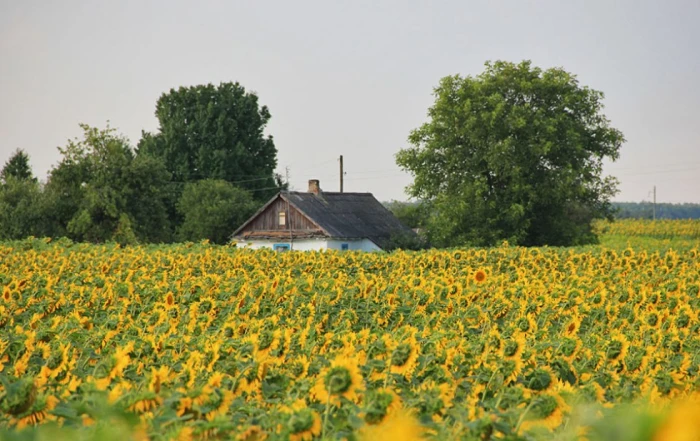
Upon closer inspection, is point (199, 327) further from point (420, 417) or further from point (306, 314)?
point (420, 417)

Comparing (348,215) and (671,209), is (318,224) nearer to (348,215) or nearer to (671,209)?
(348,215)

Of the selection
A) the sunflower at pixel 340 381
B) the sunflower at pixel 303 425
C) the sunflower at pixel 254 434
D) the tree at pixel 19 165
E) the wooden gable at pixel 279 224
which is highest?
the tree at pixel 19 165

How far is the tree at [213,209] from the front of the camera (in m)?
56.5

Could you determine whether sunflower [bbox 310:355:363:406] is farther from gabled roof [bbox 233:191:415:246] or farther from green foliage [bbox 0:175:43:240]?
green foliage [bbox 0:175:43:240]

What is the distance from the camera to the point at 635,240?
6247cm

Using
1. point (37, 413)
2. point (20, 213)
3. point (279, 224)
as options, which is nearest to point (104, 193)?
point (20, 213)

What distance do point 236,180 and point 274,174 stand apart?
3898mm

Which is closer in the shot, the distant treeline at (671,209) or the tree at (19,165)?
the tree at (19,165)

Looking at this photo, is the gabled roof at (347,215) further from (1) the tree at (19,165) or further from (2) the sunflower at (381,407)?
(2) the sunflower at (381,407)

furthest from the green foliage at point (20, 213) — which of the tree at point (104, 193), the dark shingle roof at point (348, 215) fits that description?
the dark shingle roof at point (348, 215)

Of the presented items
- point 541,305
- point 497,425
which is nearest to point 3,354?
point 497,425

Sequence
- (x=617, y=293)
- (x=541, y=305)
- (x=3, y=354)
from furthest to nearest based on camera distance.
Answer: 1. (x=617, y=293)
2. (x=541, y=305)
3. (x=3, y=354)

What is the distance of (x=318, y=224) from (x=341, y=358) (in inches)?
1698

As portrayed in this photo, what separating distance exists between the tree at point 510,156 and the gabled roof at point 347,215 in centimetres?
570
